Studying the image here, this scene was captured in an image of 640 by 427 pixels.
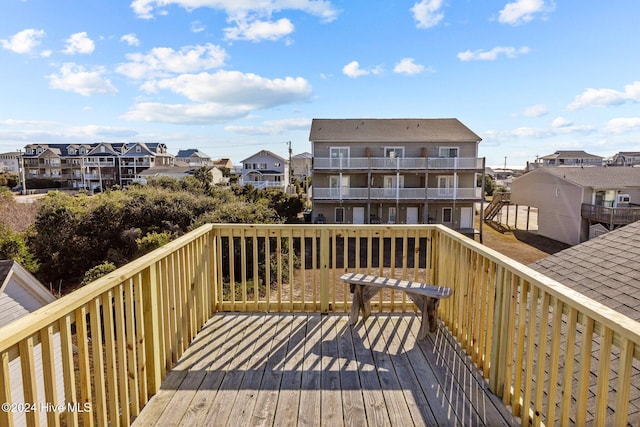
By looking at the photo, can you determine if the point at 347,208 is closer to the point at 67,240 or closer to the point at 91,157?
the point at 67,240

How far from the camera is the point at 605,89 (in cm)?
2269

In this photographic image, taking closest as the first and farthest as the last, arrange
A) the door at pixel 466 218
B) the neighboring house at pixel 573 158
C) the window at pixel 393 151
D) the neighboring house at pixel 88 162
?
the window at pixel 393 151, the door at pixel 466 218, the neighboring house at pixel 88 162, the neighboring house at pixel 573 158

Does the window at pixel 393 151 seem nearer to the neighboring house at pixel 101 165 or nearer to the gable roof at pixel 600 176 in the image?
the gable roof at pixel 600 176

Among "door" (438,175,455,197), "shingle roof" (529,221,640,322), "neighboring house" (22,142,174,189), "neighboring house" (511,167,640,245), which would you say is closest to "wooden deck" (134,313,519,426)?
"shingle roof" (529,221,640,322)

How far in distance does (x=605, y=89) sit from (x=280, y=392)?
1112 inches

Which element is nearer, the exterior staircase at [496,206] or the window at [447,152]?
the window at [447,152]

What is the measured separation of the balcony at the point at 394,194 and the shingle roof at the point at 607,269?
15.9 metres

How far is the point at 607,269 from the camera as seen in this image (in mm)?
4016

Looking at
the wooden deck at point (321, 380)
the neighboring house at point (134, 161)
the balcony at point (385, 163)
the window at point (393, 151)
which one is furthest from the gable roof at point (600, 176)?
the neighboring house at point (134, 161)

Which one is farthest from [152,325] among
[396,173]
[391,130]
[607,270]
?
[391,130]

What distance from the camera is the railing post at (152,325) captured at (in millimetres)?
2322

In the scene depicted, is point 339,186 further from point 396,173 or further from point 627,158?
point 627,158

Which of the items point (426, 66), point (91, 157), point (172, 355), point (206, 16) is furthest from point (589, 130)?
point (91, 157)

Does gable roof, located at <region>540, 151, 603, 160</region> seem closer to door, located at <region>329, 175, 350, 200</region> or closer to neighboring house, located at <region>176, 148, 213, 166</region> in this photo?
door, located at <region>329, 175, 350, 200</region>
